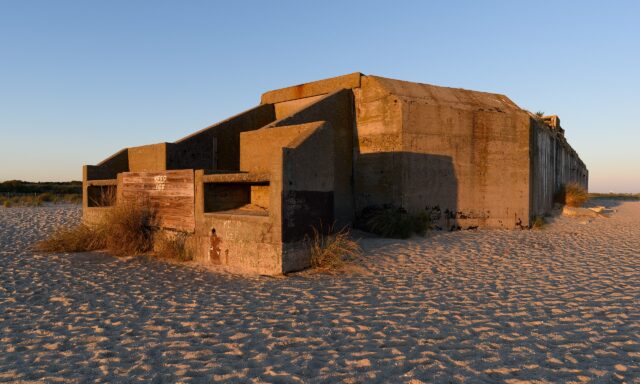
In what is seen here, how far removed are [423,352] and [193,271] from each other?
4732 mm

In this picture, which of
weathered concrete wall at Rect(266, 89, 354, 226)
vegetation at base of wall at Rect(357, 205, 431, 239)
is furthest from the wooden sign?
vegetation at base of wall at Rect(357, 205, 431, 239)

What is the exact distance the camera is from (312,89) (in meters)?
11.3

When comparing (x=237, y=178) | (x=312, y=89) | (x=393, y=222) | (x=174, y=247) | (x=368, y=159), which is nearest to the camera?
(x=237, y=178)

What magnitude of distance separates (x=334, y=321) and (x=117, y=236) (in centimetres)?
641

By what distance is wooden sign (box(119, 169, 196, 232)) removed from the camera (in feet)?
25.5

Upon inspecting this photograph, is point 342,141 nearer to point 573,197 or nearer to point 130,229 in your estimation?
point 130,229

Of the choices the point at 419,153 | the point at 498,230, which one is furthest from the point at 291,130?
the point at 498,230

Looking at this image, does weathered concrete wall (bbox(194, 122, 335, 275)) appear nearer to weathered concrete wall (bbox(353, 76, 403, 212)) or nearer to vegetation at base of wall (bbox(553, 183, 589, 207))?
weathered concrete wall (bbox(353, 76, 403, 212))

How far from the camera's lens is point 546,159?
14.4 meters

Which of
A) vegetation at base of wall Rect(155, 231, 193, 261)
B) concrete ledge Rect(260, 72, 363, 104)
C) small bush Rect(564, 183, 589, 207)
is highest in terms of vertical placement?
concrete ledge Rect(260, 72, 363, 104)

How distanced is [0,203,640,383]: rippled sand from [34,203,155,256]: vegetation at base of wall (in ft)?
2.57

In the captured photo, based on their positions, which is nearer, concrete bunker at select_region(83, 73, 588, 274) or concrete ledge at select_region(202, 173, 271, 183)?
concrete ledge at select_region(202, 173, 271, 183)

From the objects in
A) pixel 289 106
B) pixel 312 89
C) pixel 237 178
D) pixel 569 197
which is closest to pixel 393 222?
pixel 237 178

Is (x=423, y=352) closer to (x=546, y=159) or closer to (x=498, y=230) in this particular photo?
(x=498, y=230)
